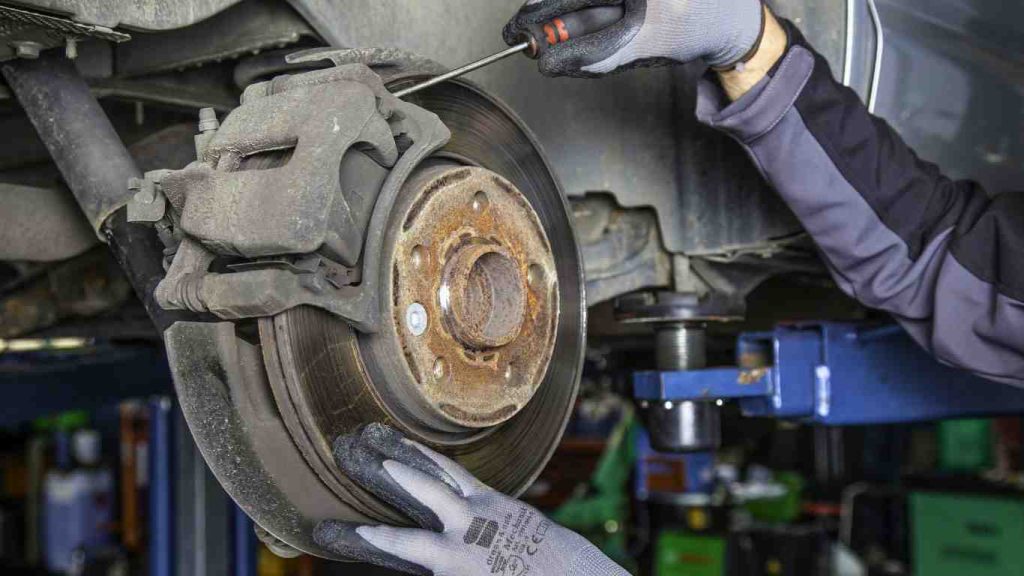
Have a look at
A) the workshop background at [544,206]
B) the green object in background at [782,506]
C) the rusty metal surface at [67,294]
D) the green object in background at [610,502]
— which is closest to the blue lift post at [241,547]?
the workshop background at [544,206]

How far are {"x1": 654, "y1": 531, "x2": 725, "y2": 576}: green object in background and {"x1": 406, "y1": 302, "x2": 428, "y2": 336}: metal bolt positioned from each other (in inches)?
124

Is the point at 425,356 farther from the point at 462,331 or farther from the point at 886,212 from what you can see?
the point at 886,212

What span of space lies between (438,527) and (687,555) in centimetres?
321

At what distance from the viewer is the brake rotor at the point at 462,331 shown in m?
0.74

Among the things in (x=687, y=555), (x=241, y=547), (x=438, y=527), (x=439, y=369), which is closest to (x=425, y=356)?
(x=439, y=369)

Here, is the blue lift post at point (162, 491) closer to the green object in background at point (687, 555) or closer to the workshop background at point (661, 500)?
the workshop background at point (661, 500)

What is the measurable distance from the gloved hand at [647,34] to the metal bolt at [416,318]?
0.76 ft

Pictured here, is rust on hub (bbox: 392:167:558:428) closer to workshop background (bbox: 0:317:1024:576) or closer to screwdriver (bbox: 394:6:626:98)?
screwdriver (bbox: 394:6:626:98)

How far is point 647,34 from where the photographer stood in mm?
880

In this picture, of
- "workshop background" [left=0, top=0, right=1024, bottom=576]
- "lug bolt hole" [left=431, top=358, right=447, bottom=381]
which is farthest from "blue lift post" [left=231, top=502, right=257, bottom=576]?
"lug bolt hole" [left=431, top=358, right=447, bottom=381]

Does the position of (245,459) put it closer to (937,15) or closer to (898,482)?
(937,15)

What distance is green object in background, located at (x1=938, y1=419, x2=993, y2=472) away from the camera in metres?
3.84

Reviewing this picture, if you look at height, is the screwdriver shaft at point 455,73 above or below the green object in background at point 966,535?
above

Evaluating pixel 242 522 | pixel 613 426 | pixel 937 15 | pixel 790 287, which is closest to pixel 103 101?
pixel 937 15
